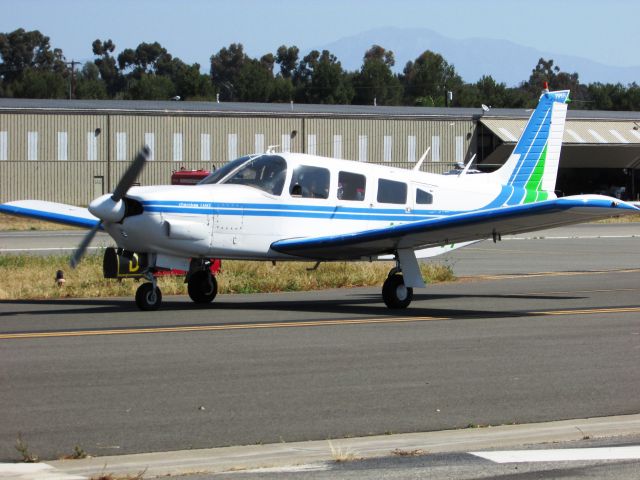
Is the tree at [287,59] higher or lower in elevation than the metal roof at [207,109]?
higher

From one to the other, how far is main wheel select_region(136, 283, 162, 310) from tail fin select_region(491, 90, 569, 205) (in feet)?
23.2

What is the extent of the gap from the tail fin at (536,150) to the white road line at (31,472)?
46.5ft

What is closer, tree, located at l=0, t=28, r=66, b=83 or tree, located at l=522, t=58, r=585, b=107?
tree, located at l=0, t=28, r=66, b=83

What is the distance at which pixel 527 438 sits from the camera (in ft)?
25.7

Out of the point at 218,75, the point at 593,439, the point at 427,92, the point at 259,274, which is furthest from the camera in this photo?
the point at 218,75

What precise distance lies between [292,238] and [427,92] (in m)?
141

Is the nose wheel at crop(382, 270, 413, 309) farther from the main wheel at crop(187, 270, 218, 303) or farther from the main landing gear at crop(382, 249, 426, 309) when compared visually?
the main wheel at crop(187, 270, 218, 303)

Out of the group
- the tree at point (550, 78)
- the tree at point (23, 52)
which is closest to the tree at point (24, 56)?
the tree at point (23, 52)

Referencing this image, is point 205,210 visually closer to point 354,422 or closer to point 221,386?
point 221,386

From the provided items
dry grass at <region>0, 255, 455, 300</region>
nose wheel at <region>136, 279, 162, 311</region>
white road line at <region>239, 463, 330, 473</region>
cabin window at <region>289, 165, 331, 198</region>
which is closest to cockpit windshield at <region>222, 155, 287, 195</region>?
cabin window at <region>289, 165, 331, 198</region>

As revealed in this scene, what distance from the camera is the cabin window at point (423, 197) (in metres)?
18.2

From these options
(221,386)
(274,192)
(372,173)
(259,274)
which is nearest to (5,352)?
(221,386)

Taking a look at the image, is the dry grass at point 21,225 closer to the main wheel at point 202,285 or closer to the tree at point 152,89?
the main wheel at point 202,285

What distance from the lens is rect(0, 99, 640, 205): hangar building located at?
195ft
